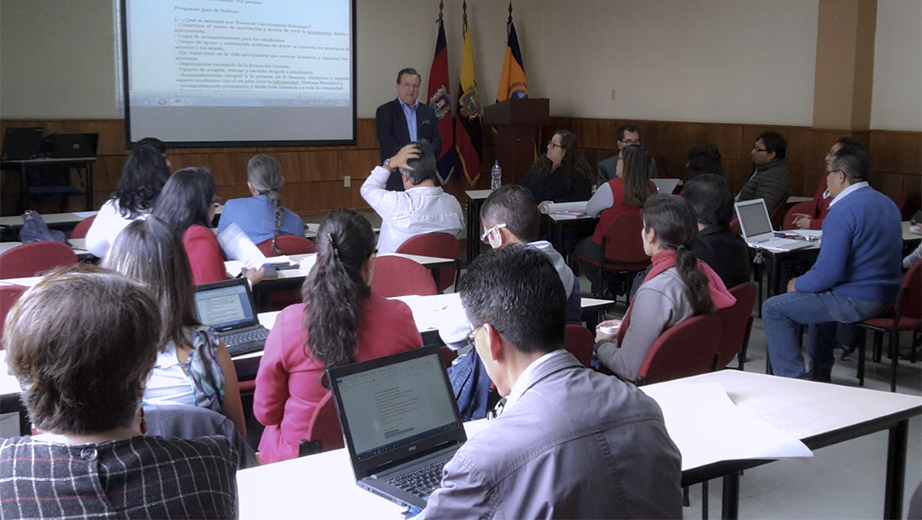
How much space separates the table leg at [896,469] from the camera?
7.65ft

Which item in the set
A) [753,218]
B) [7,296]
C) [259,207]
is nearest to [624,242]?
[753,218]

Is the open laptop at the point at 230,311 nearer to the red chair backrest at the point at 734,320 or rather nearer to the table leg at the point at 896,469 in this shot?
the red chair backrest at the point at 734,320

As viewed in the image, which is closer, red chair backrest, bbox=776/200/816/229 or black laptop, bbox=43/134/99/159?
red chair backrest, bbox=776/200/816/229

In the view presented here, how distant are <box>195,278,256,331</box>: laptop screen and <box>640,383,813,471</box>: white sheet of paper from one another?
1.53m

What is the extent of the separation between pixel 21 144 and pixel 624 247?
4.75 meters

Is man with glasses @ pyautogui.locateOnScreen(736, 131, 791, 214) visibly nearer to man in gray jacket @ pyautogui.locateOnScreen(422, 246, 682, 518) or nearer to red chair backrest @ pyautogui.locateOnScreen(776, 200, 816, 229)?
red chair backrest @ pyautogui.locateOnScreen(776, 200, 816, 229)

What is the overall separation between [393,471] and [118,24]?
706 cm

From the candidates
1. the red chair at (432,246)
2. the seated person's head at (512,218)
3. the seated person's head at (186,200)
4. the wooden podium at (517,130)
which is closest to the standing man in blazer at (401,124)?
the wooden podium at (517,130)

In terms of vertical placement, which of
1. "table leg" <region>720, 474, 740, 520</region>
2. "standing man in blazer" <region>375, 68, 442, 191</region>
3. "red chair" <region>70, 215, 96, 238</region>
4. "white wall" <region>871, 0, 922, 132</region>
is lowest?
"table leg" <region>720, 474, 740, 520</region>

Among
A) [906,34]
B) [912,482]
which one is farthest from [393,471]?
[906,34]

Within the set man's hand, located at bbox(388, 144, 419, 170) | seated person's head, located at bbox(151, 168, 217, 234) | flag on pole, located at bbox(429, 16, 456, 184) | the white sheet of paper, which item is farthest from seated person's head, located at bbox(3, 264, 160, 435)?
flag on pole, located at bbox(429, 16, 456, 184)

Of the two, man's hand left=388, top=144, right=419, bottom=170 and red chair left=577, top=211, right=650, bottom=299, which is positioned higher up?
man's hand left=388, top=144, right=419, bottom=170

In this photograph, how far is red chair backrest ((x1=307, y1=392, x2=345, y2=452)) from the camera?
211 centimetres

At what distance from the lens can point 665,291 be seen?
3033 mm
